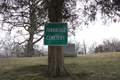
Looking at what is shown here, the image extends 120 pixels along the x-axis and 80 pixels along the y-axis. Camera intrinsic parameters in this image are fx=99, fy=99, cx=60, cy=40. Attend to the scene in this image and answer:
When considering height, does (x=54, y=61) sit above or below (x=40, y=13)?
below

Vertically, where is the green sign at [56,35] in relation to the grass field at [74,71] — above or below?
above

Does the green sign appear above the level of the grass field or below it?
above

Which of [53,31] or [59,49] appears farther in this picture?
[59,49]

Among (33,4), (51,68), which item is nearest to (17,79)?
(51,68)

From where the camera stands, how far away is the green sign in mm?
2770

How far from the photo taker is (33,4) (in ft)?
14.0

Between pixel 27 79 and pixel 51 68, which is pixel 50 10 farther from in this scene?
pixel 27 79

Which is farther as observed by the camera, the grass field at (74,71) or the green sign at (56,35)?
the grass field at (74,71)

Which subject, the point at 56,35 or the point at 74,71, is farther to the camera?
the point at 74,71

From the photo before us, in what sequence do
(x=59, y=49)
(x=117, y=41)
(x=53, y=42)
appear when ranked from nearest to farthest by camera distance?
(x=53, y=42)
(x=59, y=49)
(x=117, y=41)

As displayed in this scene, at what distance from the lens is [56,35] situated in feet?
9.12

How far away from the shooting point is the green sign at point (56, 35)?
9.09ft

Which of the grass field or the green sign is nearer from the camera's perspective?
the green sign

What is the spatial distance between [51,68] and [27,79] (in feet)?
2.54
